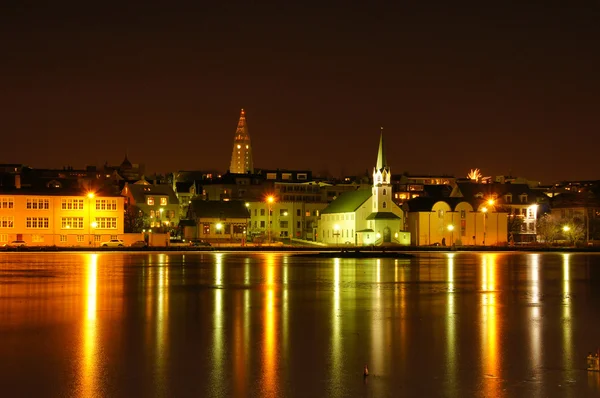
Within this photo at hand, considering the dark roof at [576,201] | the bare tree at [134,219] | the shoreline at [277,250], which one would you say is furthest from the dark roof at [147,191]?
the dark roof at [576,201]

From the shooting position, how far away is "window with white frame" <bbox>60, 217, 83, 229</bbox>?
102062mm

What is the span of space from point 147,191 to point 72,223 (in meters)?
33.9

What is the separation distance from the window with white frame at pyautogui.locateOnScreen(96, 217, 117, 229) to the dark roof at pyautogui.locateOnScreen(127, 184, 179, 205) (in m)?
28.9

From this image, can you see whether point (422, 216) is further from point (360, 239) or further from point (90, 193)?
point (90, 193)

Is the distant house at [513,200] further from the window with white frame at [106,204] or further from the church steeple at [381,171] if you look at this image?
the window with white frame at [106,204]

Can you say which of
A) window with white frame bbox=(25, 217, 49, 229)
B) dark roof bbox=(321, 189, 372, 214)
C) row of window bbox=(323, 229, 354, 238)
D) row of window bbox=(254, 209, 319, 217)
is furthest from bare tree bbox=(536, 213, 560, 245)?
window with white frame bbox=(25, 217, 49, 229)

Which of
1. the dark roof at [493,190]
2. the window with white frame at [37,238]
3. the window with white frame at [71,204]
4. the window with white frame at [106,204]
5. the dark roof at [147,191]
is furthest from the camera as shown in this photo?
the dark roof at [493,190]

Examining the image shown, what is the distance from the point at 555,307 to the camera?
1234 inches

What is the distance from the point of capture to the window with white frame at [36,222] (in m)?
101

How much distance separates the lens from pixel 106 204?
4099 inches

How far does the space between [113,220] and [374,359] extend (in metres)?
88.3

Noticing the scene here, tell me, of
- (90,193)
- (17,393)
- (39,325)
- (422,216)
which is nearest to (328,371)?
(17,393)

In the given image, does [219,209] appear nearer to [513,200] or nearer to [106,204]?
[106,204]

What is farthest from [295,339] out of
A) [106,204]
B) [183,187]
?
[183,187]
